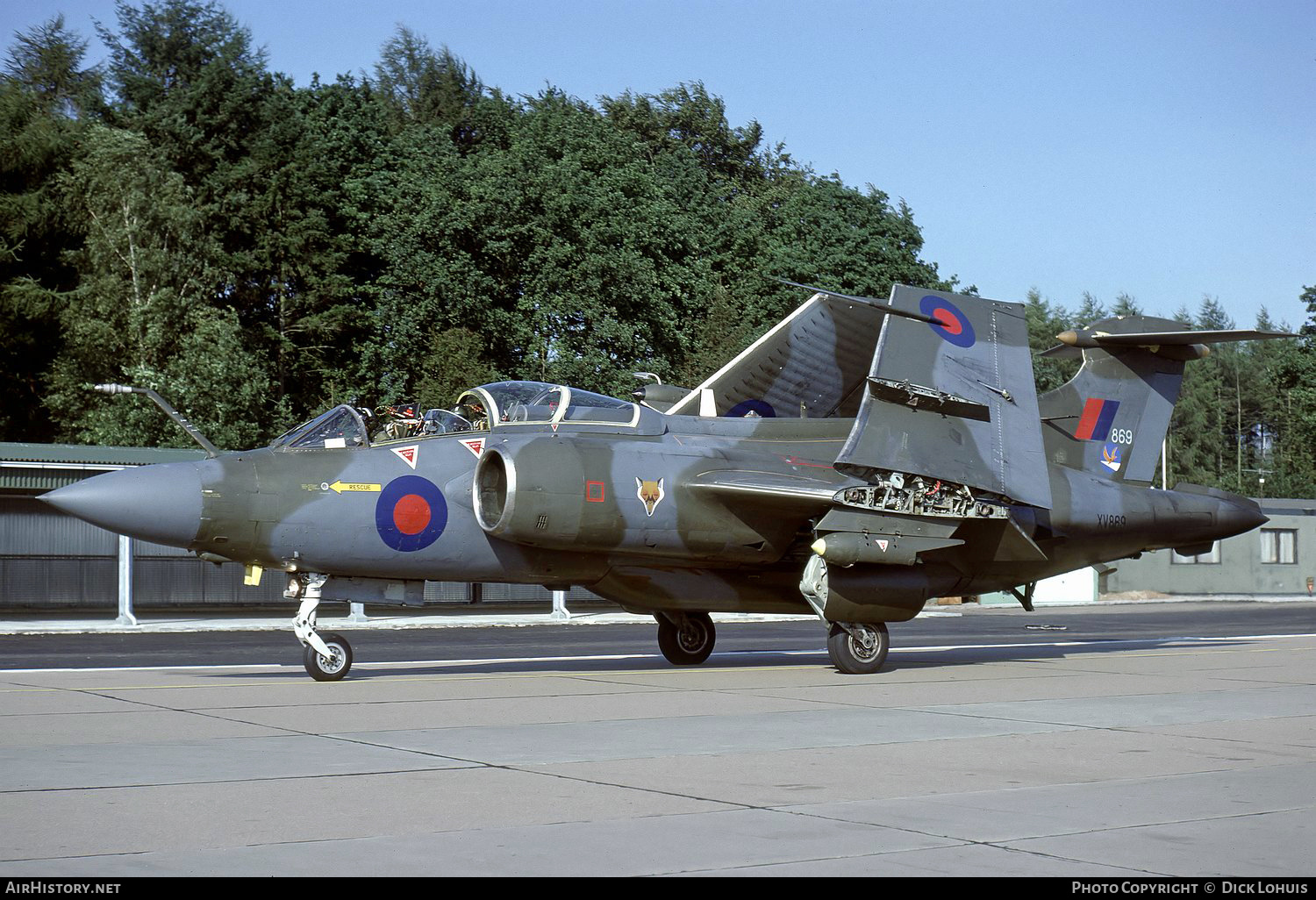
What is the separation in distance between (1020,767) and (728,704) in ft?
13.7

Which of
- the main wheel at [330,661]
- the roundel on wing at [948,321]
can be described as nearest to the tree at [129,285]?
the main wheel at [330,661]

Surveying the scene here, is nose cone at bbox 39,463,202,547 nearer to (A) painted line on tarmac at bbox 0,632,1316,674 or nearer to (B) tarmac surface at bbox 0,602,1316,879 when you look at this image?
(B) tarmac surface at bbox 0,602,1316,879

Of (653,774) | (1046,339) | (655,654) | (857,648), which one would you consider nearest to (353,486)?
(857,648)

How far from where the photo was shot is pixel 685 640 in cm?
1736

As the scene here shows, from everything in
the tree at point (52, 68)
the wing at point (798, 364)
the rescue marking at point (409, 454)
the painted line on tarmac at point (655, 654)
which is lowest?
the painted line on tarmac at point (655, 654)

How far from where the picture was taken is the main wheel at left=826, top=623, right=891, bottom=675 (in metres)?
15.7

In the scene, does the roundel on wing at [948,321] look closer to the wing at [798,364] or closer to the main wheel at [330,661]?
the wing at [798,364]

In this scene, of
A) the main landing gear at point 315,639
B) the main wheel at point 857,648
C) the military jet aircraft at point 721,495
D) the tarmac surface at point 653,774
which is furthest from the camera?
the main wheel at point 857,648

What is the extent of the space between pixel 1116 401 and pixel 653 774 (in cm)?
1259

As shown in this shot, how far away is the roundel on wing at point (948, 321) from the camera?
1584 centimetres

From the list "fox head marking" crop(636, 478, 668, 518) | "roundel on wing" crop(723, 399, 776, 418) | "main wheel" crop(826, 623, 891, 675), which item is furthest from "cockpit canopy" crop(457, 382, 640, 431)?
"main wheel" crop(826, 623, 891, 675)

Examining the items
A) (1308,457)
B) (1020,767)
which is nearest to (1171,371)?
(1020,767)

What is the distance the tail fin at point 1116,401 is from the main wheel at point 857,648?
4.31 metres

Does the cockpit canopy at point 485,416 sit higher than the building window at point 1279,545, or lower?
higher
